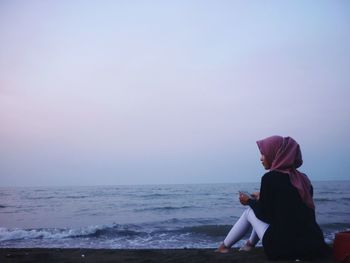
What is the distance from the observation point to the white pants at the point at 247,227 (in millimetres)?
3664

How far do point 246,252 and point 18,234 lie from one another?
9.59m

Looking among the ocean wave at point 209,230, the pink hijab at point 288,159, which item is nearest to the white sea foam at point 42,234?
the ocean wave at point 209,230

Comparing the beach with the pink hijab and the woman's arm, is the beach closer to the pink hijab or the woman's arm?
the woman's arm

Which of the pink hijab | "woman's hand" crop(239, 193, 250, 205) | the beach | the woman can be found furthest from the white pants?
the pink hijab

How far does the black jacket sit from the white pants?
18 cm

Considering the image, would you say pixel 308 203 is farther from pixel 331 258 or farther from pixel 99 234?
pixel 99 234

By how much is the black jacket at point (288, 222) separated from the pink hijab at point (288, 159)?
0.20 feet

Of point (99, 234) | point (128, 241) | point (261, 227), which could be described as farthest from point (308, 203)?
point (99, 234)

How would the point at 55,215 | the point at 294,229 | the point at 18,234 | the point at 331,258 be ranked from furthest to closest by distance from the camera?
the point at 55,215 < the point at 18,234 < the point at 331,258 < the point at 294,229

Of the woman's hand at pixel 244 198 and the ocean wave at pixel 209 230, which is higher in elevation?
the woman's hand at pixel 244 198

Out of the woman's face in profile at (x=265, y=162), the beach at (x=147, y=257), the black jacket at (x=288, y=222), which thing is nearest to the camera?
the black jacket at (x=288, y=222)

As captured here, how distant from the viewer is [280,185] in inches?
131

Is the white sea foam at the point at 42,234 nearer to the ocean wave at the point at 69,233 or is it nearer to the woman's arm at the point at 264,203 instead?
the ocean wave at the point at 69,233

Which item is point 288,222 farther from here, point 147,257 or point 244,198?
point 147,257
